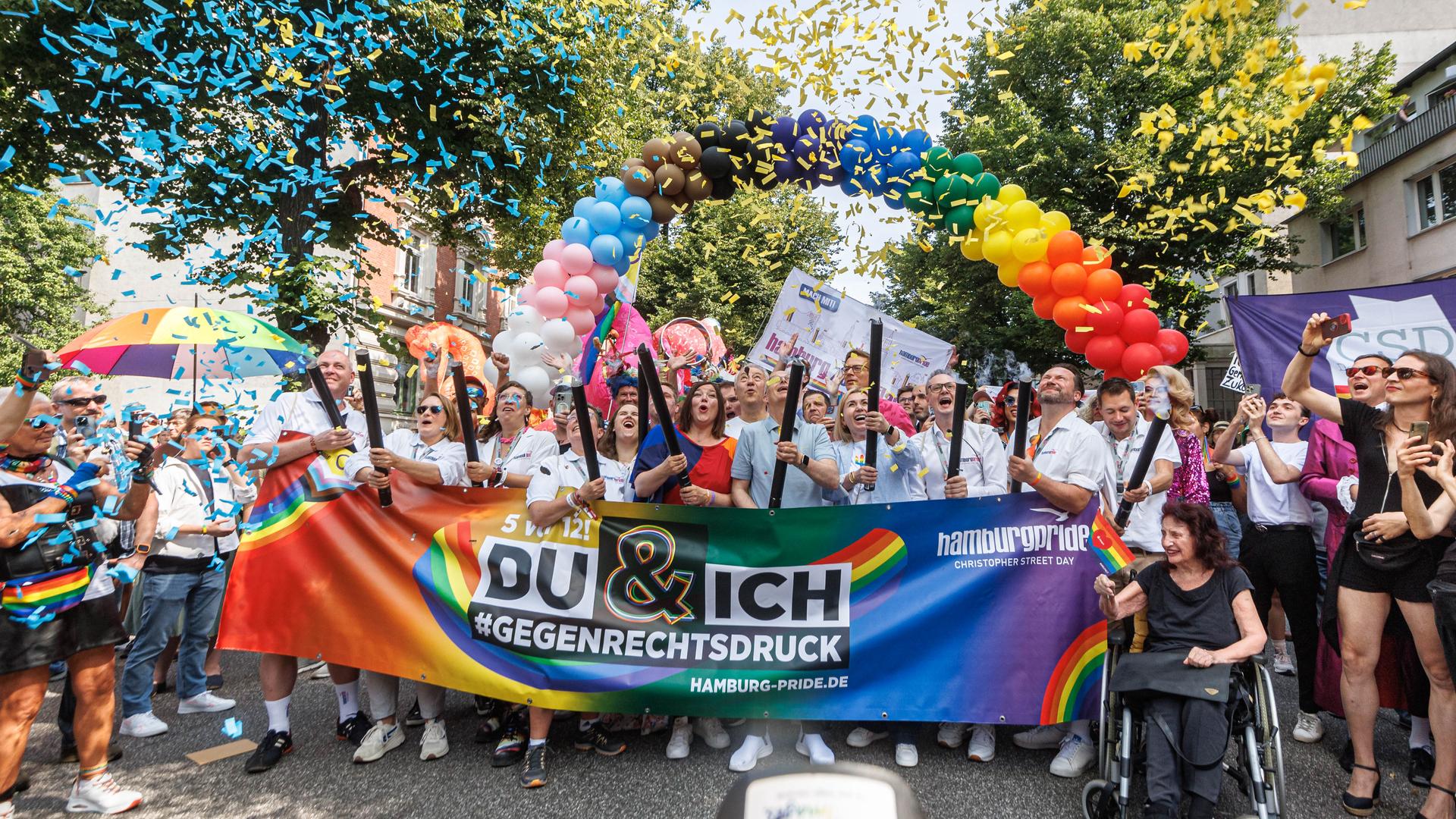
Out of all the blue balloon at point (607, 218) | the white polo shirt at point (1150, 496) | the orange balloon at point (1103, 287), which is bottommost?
the white polo shirt at point (1150, 496)

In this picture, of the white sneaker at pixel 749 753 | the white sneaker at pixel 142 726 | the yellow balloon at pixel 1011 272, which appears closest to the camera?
the white sneaker at pixel 749 753

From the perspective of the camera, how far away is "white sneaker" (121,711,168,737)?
15.7 ft

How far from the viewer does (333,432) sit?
4.61m

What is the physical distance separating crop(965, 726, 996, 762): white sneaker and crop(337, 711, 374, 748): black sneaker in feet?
11.0

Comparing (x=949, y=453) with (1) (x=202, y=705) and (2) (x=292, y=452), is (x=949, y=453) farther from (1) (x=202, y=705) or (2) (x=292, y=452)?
(1) (x=202, y=705)

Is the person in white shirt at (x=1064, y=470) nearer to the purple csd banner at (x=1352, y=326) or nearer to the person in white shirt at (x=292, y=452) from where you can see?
the purple csd banner at (x=1352, y=326)

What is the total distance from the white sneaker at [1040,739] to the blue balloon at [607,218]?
473 centimetres

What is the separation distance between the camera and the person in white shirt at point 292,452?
4.40 metres

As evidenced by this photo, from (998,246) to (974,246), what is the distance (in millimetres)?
293

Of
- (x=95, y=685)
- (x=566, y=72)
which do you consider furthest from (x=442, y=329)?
(x=95, y=685)

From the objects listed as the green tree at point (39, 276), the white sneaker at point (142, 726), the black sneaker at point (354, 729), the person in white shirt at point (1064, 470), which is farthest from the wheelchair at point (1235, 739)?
the green tree at point (39, 276)

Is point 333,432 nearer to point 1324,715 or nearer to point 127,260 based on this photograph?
point 1324,715

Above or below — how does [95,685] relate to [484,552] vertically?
below

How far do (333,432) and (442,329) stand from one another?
8.75 meters
